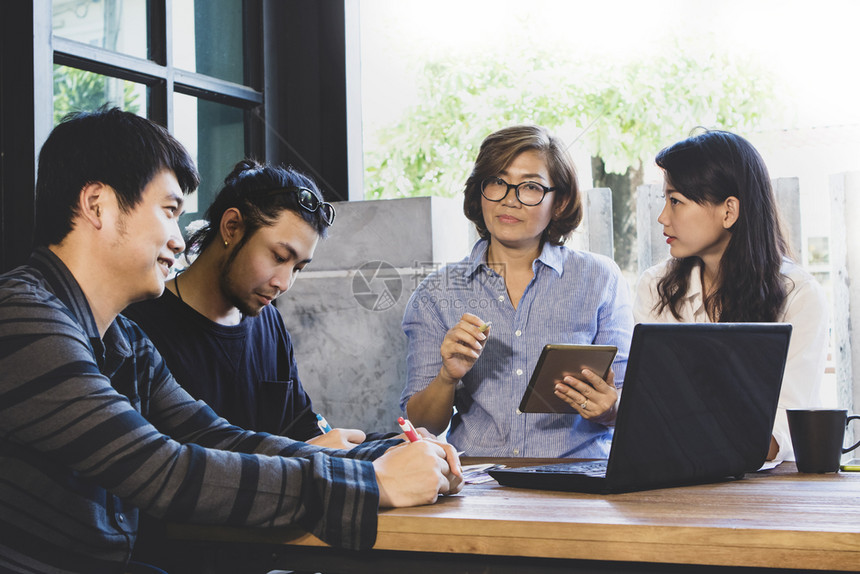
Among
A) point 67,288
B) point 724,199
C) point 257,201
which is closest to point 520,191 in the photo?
point 724,199

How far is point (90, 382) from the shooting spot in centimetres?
104

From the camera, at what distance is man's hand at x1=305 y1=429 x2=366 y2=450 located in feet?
4.99

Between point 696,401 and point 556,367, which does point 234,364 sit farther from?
point 696,401

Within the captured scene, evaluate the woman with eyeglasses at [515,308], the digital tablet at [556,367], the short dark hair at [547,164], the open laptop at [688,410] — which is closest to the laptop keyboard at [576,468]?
the open laptop at [688,410]

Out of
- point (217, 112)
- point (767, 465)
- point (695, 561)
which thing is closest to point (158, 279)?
point (695, 561)

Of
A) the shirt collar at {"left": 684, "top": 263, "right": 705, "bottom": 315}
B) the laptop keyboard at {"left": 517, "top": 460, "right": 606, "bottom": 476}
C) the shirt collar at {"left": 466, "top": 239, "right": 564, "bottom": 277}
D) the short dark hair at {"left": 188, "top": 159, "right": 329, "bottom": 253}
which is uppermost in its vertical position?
the short dark hair at {"left": 188, "top": 159, "right": 329, "bottom": 253}

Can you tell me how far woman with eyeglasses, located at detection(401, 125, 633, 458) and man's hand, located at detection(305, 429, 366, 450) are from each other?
399 mm

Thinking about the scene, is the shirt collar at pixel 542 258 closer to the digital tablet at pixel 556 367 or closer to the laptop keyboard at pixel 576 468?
the digital tablet at pixel 556 367

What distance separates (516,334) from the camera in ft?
6.83

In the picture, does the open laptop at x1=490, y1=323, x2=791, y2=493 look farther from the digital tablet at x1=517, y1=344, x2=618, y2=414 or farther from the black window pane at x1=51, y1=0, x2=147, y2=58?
the black window pane at x1=51, y1=0, x2=147, y2=58

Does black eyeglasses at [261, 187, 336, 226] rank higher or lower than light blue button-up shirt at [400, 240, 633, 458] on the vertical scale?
higher

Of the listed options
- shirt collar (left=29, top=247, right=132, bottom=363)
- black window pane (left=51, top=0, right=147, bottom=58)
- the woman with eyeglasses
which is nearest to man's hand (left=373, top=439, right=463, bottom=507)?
shirt collar (left=29, top=247, right=132, bottom=363)

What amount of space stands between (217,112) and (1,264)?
0.98 m

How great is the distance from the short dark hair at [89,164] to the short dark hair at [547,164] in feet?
3.61
